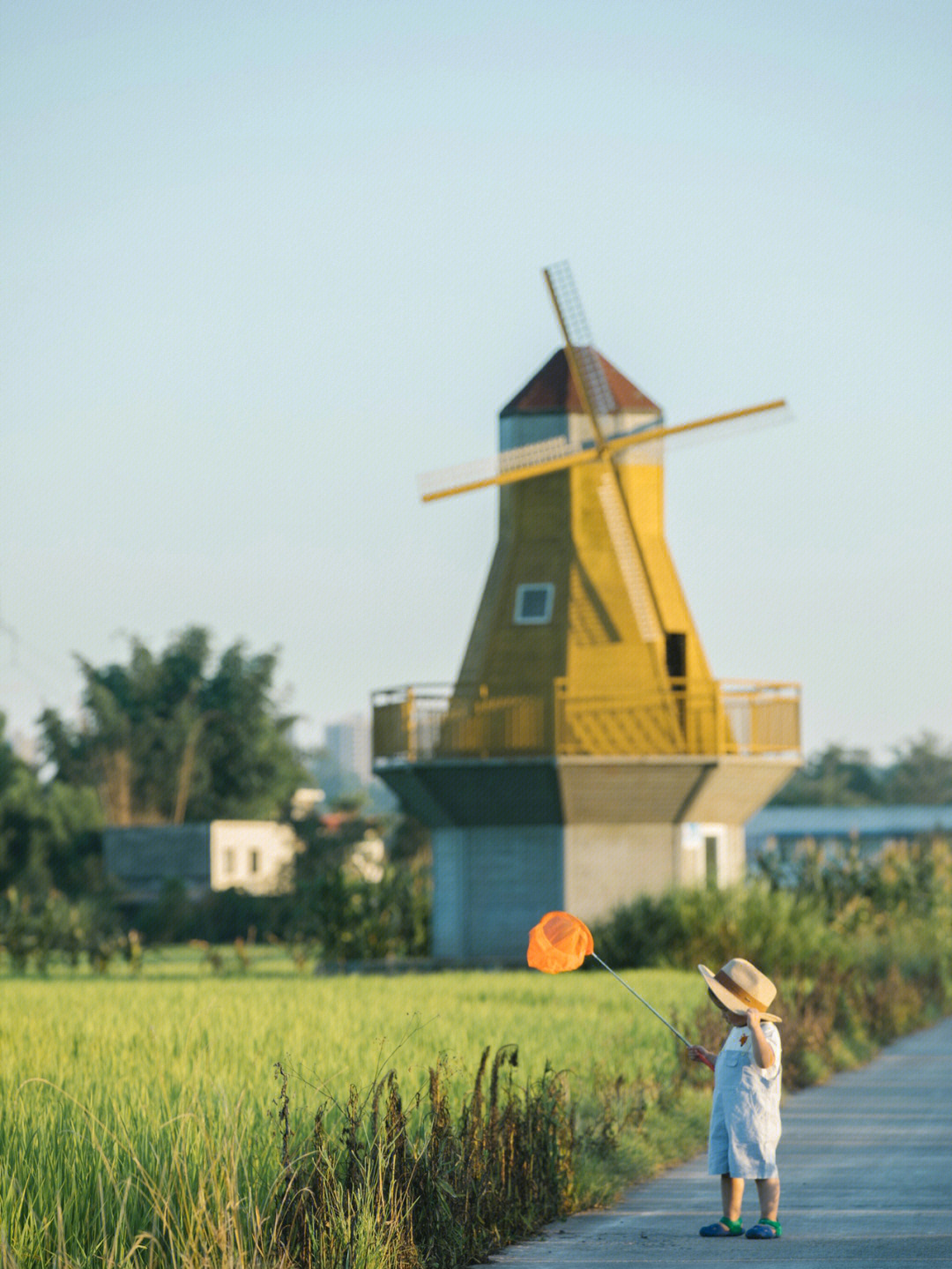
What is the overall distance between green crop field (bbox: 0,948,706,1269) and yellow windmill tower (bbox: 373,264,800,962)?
5.81m

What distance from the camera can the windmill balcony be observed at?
32.8 metres

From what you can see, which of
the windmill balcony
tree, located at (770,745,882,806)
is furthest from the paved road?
tree, located at (770,745,882,806)

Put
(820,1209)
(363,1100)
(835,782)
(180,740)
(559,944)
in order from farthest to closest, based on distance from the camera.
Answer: (835,782) < (180,740) < (363,1100) < (820,1209) < (559,944)

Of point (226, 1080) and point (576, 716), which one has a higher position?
point (576, 716)

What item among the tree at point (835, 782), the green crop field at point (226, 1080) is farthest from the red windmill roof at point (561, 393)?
the tree at point (835, 782)

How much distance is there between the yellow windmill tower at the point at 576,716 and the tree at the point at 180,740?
40.8 m

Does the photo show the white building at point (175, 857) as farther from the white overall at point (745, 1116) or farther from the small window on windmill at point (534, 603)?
the white overall at point (745, 1116)

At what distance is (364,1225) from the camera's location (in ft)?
25.6

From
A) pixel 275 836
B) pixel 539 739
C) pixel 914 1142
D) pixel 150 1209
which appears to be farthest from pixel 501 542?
pixel 275 836

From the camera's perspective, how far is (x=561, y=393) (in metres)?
34.8

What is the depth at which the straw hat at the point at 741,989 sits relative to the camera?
9383 mm

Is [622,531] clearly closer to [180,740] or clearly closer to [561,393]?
[561,393]

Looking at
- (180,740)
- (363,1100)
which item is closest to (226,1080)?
(363,1100)

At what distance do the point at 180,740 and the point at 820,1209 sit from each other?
215ft
